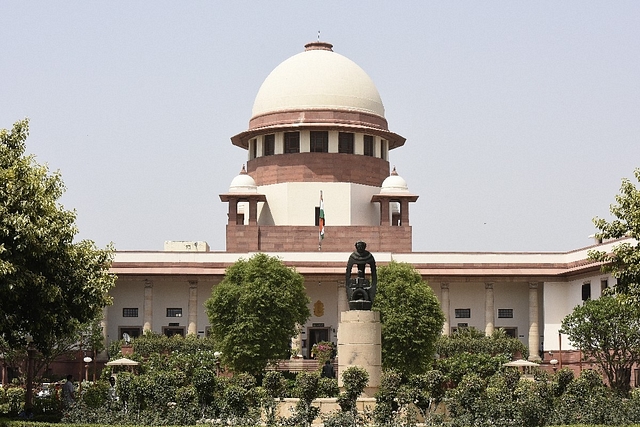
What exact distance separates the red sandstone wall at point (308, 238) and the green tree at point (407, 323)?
1002 centimetres

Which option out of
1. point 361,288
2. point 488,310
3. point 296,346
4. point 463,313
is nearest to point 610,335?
point 488,310

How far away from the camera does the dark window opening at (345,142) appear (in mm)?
68188

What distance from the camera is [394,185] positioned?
67375 millimetres

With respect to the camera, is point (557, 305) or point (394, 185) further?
point (394, 185)

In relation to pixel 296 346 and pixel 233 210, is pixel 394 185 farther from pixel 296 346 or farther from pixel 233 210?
pixel 296 346

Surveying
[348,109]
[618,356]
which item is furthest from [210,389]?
[348,109]

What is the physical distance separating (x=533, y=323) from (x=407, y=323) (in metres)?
13.8

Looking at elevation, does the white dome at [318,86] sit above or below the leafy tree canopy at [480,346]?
above

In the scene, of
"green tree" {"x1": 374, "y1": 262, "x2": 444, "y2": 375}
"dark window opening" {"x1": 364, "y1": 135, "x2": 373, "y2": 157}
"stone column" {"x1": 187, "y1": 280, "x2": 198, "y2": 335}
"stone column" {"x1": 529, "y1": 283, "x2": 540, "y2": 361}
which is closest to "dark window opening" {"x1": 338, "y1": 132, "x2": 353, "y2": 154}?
"dark window opening" {"x1": 364, "y1": 135, "x2": 373, "y2": 157}

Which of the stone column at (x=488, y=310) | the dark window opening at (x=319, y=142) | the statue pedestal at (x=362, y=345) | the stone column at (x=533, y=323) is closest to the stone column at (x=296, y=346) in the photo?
the stone column at (x=488, y=310)

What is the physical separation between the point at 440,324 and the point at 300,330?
23.2 feet

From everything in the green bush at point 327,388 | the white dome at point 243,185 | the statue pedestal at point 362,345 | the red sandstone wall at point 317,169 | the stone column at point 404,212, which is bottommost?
the green bush at point 327,388

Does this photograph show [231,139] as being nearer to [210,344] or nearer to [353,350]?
[210,344]

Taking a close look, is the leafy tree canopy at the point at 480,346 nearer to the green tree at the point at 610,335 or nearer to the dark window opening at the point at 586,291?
the dark window opening at the point at 586,291
